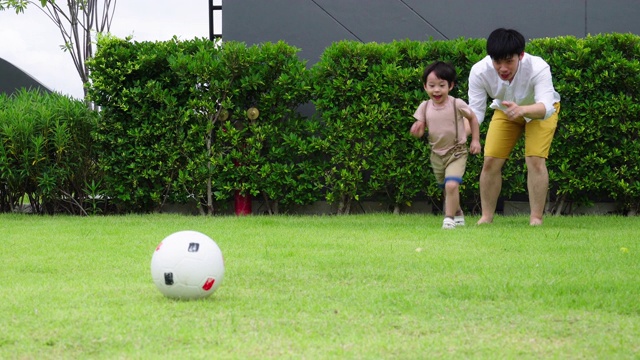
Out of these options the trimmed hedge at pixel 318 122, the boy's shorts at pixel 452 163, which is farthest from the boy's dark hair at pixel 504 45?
the trimmed hedge at pixel 318 122

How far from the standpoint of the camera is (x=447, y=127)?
29.0ft

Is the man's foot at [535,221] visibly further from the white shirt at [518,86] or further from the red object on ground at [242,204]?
the red object on ground at [242,204]

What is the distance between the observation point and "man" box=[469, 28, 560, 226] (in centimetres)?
819

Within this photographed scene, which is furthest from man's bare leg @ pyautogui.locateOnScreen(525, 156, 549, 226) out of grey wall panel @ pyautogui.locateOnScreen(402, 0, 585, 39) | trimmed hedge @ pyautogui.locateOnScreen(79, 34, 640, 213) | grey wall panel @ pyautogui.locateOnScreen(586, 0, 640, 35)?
grey wall panel @ pyautogui.locateOnScreen(586, 0, 640, 35)

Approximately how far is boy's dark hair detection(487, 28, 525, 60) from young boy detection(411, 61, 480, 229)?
66cm

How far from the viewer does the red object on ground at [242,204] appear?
10.6 m

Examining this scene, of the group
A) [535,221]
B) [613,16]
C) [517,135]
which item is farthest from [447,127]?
[613,16]

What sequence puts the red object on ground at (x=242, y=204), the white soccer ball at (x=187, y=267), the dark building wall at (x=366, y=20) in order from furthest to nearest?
the dark building wall at (x=366, y=20) < the red object on ground at (x=242, y=204) < the white soccer ball at (x=187, y=267)

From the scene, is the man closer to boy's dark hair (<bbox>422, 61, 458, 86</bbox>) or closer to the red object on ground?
boy's dark hair (<bbox>422, 61, 458, 86</bbox>)

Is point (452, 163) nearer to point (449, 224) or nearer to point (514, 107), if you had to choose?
point (449, 224)

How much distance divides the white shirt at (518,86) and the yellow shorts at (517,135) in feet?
0.45

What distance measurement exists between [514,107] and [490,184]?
1245 mm

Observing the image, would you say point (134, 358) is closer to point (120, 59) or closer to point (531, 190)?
point (531, 190)

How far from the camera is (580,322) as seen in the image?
4.25m
